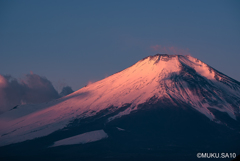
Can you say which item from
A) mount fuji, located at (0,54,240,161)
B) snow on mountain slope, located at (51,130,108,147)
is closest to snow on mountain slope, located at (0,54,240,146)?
mount fuji, located at (0,54,240,161)

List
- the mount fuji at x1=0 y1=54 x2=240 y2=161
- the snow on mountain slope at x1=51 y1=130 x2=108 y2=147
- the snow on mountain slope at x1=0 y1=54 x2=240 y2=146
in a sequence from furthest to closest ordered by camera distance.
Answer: the snow on mountain slope at x1=0 y1=54 x2=240 y2=146, the snow on mountain slope at x1=51 y1=130 x2=108 y2=147, the mount fuji at x1=0 y1=54 x2=240 y2=161

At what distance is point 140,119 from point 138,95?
12.1 m

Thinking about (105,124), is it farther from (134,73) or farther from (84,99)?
(134,73)

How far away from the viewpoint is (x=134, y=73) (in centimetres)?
16712

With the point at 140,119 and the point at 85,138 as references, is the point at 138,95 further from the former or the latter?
the point at 85,138

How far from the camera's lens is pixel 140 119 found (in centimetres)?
13925

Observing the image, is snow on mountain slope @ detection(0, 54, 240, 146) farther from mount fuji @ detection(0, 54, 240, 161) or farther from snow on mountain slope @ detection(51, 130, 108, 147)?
snow on mountain slope @ detection(51, 130, 108, 147)

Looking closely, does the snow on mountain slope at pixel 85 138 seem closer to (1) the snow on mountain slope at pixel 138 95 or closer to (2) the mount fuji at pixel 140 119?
(2) the mount fuji at pixel 140 119

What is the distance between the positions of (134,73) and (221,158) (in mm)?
57346

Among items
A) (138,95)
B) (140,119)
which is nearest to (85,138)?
(140,119)

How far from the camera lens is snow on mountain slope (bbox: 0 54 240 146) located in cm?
14500

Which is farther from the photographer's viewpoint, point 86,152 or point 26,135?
point 26,135

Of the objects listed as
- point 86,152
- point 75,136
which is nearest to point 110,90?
point 75,136

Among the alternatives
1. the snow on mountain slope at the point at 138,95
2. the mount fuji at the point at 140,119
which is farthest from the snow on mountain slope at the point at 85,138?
the snow on mountain slope at the point at 138,95
